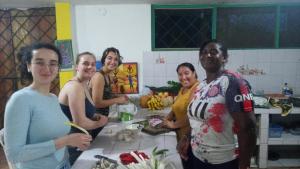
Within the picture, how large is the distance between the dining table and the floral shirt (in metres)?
0.18

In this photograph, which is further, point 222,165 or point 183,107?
point 183,107

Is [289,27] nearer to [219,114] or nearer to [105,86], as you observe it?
[105,86]

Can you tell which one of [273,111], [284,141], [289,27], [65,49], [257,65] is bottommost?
[284,141]

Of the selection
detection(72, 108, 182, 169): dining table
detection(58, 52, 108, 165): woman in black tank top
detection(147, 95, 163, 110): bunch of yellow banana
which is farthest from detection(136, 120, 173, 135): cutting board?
detection(147, 95, 163, 110): bunch of yellow banana

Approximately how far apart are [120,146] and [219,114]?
0.69 meters

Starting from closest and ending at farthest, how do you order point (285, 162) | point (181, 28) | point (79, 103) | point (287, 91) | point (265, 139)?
point (79, 103), point (265, 139), point (285, 162), point (287, 91), point (181, 28)

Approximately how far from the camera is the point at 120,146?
1.69 metres

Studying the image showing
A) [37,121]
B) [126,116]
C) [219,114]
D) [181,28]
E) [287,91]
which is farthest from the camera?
[181,28]

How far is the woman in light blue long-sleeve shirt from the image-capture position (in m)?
1.09

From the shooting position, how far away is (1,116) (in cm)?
395

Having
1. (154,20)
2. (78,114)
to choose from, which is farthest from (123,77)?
(78,114)

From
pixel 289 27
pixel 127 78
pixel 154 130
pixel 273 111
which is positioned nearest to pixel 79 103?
pixel 154 130

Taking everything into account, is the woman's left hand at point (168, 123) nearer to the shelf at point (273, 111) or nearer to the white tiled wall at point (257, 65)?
the shelf at point (273, 111)

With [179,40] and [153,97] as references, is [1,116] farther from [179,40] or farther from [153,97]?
[179,40]
